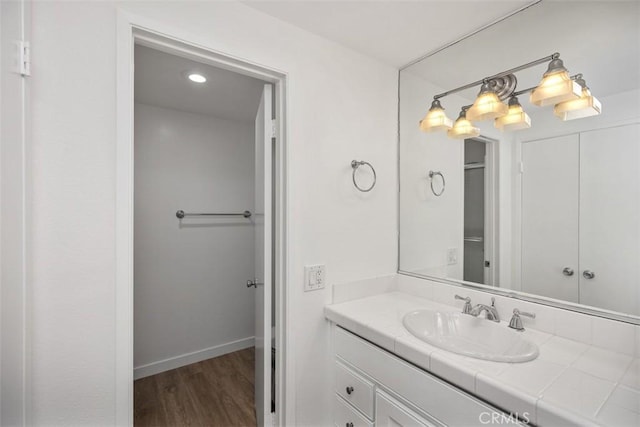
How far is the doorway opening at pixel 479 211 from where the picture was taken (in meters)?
1.51

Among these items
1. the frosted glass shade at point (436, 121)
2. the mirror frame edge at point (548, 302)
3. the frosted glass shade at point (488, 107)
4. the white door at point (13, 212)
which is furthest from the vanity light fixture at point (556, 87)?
the white door at point (13, 212)

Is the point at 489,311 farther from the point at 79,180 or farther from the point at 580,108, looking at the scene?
the point at 79,180

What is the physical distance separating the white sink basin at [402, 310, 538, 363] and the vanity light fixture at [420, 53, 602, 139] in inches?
35.8

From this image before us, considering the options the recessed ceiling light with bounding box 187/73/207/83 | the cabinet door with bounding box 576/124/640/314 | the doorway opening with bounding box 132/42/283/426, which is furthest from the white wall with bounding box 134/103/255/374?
the cabinet door with bounding box 576/124/640/314

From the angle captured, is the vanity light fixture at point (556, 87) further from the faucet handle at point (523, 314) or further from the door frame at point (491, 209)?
the faucet handle at point (523, 314)

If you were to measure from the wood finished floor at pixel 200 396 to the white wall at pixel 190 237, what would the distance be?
0.59 ft

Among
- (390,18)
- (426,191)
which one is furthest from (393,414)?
(390,18)

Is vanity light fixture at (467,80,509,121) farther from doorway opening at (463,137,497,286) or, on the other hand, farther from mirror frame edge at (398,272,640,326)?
mirror frame edge at (398,272,640,326)

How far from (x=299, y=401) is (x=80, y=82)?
162 centimetres

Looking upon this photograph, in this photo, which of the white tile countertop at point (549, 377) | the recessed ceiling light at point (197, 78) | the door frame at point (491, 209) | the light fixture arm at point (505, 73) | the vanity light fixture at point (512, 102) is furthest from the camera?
the recessed ceiling light at point (197, 78)

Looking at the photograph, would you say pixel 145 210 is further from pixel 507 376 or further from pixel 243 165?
pixel 507 376

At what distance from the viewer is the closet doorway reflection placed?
1.52 meters

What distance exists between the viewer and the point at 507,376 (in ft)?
2.93

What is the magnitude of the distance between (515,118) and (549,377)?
103 centimetres
